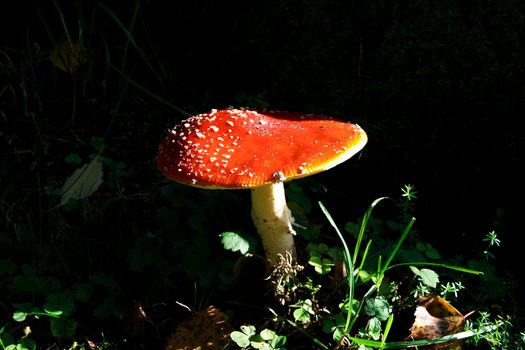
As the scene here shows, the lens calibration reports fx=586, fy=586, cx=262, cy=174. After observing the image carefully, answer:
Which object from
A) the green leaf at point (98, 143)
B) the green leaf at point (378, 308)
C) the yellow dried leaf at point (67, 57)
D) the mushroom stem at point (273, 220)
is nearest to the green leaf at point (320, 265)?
the mushroom stem at point (273, 220)

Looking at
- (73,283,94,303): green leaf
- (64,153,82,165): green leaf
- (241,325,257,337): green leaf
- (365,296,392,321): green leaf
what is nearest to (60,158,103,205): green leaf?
(64,153,82,165): green leaf

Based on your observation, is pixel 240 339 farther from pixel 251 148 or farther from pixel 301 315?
pixel 251 148

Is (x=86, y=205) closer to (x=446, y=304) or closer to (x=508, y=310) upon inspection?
(x=446, y=304)

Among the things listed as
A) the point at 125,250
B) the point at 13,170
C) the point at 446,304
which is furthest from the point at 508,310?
the point at 13,170

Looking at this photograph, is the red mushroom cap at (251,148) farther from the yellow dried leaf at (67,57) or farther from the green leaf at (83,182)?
the yellow dried leaf at (67,57)

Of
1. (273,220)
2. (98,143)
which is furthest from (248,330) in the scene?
(98,143)

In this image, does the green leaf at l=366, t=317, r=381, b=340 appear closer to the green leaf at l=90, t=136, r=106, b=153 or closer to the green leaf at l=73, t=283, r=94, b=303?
the green leaf at l=73, t=283, r=94, b=303
